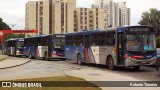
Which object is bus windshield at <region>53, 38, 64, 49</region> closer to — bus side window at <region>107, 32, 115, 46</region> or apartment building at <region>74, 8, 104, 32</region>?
bus side window at <region>107, 32, 115, 46</region>

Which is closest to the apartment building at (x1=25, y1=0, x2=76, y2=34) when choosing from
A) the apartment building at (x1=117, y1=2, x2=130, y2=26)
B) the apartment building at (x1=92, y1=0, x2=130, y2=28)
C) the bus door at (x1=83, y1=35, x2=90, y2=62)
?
the apartment building at (x1=92, y1=0, x2=130, y2=28)

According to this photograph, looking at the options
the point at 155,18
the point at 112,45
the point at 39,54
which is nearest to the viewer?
the point at 112,45

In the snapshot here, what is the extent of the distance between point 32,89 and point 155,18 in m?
70.0

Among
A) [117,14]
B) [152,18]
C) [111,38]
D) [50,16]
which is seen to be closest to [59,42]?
[111,38]

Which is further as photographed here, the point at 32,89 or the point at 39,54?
the point at 39,54

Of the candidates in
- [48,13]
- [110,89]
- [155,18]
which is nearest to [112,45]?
[110,89]

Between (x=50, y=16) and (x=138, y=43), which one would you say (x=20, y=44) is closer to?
(x=138, y=43)

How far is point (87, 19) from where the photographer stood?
140875mm

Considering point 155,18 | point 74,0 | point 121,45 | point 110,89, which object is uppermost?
point 74,0

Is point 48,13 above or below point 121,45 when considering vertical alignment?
above

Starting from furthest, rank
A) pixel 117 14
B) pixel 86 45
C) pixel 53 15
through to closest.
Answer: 1. pixel 53 15
2. pixel 117 14
3. pixel 86 45

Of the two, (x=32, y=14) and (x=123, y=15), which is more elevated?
(x=32, y=14)

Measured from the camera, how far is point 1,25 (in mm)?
119688

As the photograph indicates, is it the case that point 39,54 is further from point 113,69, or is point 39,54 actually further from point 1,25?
point 1,25
